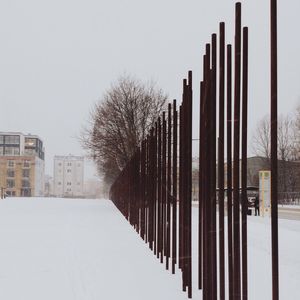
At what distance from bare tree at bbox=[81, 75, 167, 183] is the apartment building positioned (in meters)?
77.3

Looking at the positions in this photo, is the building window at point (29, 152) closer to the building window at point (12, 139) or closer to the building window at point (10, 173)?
the building window at point (12, 139)

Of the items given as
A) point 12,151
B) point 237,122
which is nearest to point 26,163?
point 12,151

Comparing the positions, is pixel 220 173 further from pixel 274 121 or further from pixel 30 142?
pixel 30 142

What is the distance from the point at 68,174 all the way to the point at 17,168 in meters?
37.5

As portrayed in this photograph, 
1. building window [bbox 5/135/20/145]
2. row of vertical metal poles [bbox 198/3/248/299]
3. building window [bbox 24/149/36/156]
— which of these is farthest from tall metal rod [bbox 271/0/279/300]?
building window [bbox 5/135/20/145]

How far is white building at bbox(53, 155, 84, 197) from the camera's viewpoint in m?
146

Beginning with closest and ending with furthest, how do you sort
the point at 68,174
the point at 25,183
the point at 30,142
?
the point at 25,183 → the point at 30,142 → the point at 68,174

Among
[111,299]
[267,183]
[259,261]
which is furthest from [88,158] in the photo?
[111,299]

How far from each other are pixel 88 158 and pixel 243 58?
98.2 ft

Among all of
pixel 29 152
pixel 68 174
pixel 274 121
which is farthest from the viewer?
pixel 68 174

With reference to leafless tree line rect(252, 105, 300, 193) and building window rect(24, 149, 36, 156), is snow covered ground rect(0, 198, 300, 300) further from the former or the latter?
building window rect(24, 149, 36, 156)

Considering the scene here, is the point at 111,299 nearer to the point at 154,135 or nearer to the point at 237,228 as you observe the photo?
the point at 237,228

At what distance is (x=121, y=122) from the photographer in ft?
106

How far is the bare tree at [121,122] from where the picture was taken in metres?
31.8
